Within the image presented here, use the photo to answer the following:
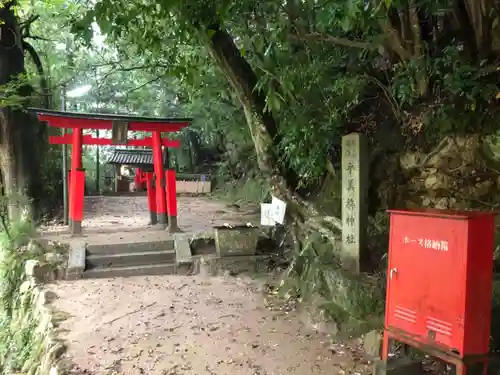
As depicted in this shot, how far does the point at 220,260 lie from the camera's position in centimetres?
856

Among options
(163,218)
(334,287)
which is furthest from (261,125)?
(163,218)

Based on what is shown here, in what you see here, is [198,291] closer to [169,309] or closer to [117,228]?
[169,309]

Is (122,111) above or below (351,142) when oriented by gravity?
above

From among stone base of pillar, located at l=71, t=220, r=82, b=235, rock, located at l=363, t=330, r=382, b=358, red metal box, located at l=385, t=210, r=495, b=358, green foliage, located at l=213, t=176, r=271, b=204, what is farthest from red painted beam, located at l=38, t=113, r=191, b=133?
red metal box, located at l=385, t=210, r=495, b=358

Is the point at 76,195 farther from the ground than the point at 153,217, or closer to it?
farther from the ground

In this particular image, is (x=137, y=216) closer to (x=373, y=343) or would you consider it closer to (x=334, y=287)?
(x=334, y=287)

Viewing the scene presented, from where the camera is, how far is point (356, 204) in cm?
566

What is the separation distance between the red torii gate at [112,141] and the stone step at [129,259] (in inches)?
51.6

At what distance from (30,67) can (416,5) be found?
14623 millimetres

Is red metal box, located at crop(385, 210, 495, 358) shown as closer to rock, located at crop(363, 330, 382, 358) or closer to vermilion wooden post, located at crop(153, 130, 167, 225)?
rock, located at crop(363, 330, 382, 358)

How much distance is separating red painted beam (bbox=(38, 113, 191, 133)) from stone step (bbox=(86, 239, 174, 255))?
2956 millimetres

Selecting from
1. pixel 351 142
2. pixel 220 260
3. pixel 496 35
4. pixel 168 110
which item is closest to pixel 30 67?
pixel 168 110

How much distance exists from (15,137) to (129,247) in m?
5.57

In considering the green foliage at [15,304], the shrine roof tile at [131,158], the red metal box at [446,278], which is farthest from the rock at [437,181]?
the shrine roof tile at [131,158]
